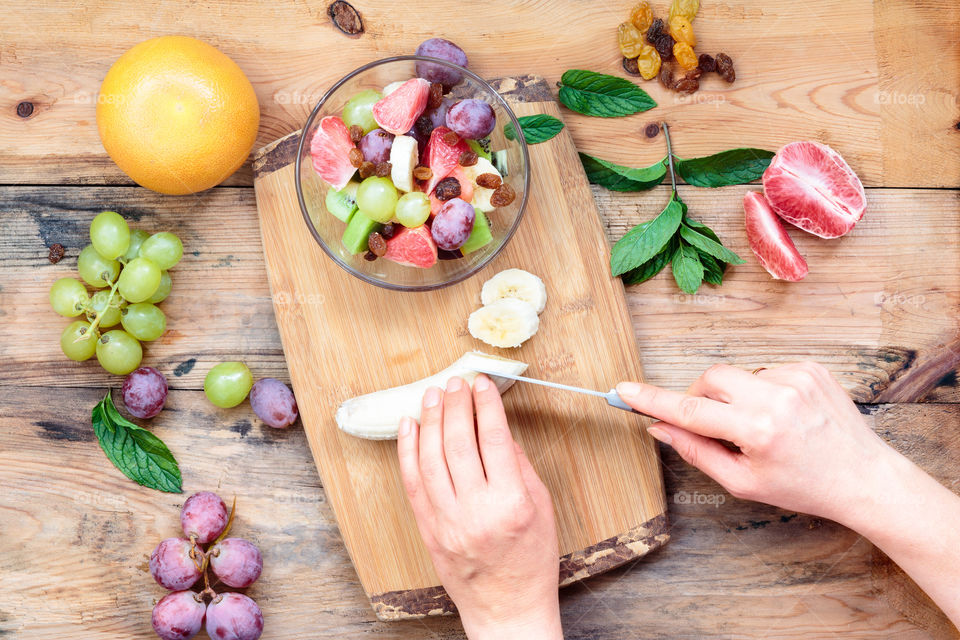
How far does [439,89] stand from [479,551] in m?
0.94

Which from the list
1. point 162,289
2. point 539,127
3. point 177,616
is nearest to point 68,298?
point 162,289

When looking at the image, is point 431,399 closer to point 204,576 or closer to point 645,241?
point 645,241

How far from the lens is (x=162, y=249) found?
159 cm

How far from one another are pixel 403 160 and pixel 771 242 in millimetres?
888

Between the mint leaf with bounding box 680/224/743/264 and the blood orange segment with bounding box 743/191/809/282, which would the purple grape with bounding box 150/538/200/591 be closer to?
the mint leaf with bounding box 680/224/743/264

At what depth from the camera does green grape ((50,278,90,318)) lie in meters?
1.59

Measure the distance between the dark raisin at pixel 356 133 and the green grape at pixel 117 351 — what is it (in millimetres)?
720

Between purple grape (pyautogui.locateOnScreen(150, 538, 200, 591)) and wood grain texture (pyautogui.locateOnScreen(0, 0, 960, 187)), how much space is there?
34.3 inches

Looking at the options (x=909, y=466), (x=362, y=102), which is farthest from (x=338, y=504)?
(x=909, y=466)

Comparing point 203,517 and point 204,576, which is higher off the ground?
point 203,517

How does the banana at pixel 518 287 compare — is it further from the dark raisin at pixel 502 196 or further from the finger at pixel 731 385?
the finger at pixel 731 385

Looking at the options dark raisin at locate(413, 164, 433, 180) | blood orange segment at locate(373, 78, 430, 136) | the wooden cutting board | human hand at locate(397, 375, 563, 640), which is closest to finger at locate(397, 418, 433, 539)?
human hand at locate(397, 375, 563, 640)

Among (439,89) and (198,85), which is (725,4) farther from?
(198,85)

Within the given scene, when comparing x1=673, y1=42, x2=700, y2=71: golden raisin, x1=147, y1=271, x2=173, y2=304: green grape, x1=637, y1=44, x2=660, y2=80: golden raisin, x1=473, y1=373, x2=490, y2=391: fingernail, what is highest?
x1=673, y1=42, x2=700, y2=71: golden raisin
